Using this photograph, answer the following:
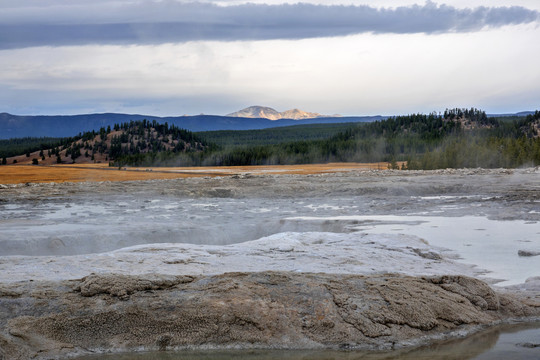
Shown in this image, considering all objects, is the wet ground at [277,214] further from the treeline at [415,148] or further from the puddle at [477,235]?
the treeline at [415,148]

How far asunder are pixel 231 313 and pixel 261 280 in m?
0.67

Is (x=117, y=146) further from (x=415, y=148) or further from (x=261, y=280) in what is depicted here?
(x=261, y=280)

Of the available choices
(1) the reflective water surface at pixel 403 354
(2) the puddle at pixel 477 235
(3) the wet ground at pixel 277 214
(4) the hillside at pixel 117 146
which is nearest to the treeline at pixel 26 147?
(4) the hillside at pixel 117 146

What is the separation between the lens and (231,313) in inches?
206

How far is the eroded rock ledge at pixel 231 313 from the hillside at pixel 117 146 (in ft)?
142

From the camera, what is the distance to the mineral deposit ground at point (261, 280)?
201 inches

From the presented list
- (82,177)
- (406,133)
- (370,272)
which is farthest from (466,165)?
(406,133)

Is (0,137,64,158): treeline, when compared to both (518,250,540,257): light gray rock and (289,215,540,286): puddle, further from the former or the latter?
(518,250,540,257): light gray rock

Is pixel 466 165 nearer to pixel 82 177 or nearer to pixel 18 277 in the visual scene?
pixel 82 177

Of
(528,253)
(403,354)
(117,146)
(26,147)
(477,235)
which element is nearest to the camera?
(403,354)

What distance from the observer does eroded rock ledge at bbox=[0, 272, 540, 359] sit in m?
5.04

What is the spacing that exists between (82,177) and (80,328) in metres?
21.6

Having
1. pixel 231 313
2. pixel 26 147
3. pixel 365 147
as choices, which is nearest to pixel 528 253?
pixel 231 313

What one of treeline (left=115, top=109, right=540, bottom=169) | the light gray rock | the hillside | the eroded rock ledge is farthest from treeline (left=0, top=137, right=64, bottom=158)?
the light gray rock
